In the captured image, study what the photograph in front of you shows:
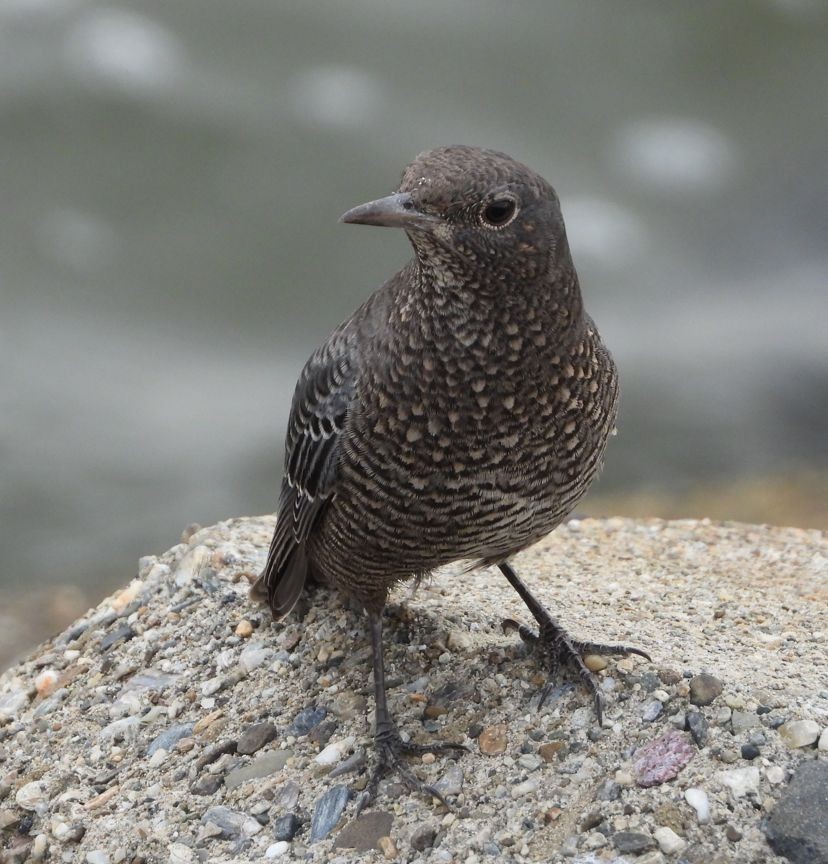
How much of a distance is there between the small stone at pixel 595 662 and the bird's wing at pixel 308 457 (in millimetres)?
1019

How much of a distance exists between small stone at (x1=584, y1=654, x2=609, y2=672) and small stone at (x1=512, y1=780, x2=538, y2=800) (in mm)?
526

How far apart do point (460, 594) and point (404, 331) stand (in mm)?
1692

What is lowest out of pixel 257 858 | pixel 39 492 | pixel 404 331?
pixel 257 858

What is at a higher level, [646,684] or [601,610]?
[601,610]

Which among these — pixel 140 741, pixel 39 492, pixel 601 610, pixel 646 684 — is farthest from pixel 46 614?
pixel 646 684

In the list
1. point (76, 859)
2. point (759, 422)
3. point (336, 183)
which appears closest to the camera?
point (76, 859)

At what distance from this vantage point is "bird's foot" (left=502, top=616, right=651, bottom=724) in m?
4.02

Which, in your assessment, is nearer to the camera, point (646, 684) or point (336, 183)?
point (646, 684)

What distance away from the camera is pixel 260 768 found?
4020 millimetres

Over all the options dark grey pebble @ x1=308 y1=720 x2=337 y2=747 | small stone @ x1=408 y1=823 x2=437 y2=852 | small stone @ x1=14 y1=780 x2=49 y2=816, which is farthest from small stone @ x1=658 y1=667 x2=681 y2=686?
small stone @ x1=14 y1=780 x2=49 y2=816

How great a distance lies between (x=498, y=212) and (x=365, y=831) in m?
1.85

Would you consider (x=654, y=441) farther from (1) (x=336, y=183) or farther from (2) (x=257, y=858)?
(2) (x=257, y=858)

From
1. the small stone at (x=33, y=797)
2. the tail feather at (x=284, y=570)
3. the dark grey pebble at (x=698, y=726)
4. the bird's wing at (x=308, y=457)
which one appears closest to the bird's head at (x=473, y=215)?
the bird's wing at (x=308, y=457)

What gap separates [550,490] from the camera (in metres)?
3.74
